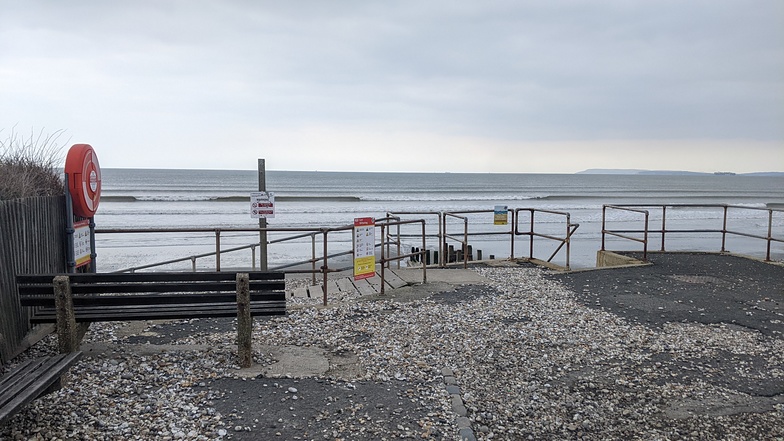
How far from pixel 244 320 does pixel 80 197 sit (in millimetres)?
2516

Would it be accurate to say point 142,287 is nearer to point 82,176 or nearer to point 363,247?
point 82,176

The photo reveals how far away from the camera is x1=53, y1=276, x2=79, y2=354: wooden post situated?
15.2 ft

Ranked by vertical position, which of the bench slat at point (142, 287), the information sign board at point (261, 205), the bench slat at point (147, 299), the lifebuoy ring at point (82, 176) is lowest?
the bench slat at point (147, 299)

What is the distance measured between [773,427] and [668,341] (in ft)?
6.61

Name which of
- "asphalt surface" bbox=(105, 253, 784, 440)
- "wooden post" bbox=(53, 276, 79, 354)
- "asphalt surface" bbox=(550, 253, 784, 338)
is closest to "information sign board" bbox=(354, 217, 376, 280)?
"asphalt surface" bbox=(105, 253, 784, 440)

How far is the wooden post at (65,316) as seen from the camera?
4.64 m

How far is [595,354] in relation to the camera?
5.92 m

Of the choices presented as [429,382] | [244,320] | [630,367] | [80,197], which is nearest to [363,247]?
[244,320]

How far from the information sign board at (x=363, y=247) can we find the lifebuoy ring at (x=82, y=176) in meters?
3.53

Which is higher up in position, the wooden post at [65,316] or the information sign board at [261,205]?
the information sign board at [261,205]

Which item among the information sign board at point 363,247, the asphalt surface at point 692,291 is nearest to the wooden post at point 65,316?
the information sign board at point 363,247

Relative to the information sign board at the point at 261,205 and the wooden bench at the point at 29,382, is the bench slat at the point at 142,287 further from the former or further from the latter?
the information sign board at the point at 261,205

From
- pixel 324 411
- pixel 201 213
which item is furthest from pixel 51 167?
pixel 201 213

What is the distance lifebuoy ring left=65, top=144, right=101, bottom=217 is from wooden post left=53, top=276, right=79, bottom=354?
1552 mm
